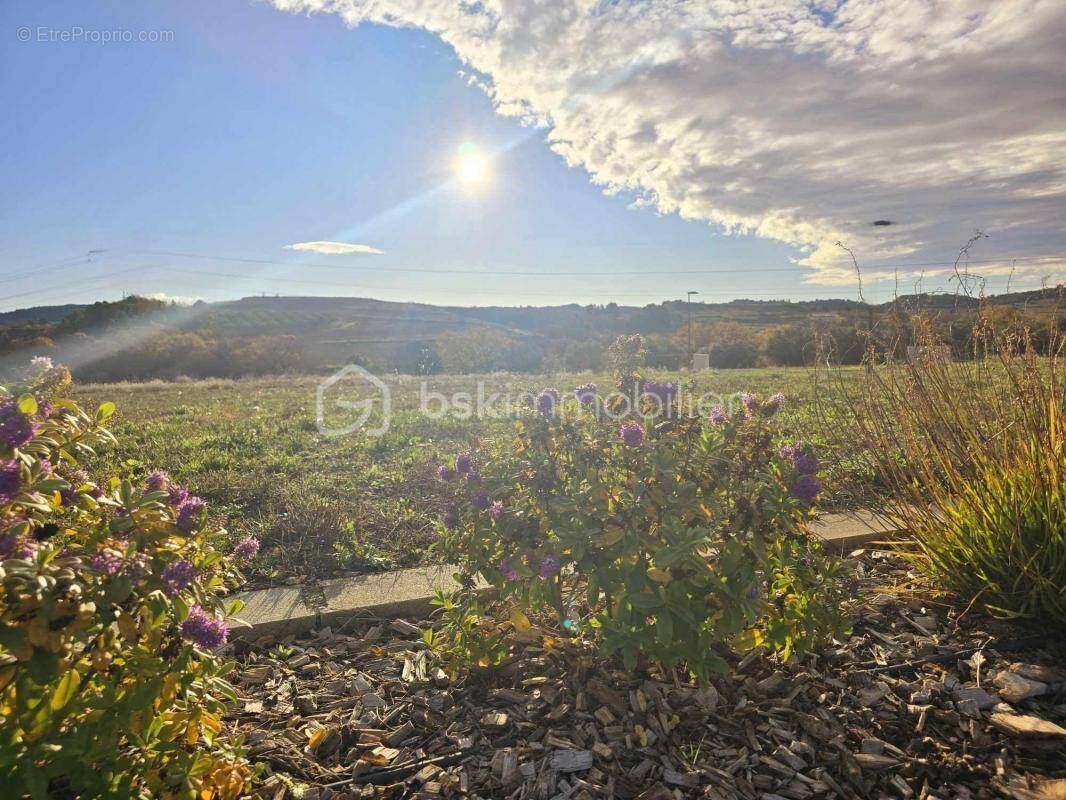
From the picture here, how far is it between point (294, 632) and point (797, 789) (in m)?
1.99

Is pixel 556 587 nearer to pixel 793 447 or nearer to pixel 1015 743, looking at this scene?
pixel 793 447

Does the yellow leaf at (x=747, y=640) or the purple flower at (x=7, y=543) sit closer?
the purple flower at (x=7, y=543)

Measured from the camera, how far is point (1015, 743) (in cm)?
177

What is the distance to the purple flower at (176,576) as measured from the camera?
1327mm

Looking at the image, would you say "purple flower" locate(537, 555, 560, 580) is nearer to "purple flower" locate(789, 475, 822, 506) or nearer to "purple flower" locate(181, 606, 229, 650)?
"purple flower" locate(789, 475, 822, 506)

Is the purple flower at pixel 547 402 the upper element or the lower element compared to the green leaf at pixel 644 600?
upper

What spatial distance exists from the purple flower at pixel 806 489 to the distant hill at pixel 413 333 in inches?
55.5

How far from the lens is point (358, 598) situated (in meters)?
2.80

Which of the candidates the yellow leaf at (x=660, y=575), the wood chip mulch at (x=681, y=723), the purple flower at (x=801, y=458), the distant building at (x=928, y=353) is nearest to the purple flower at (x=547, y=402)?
the yellow leaf at (x=660, y=575)

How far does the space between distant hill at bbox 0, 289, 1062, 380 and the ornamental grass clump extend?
382mm

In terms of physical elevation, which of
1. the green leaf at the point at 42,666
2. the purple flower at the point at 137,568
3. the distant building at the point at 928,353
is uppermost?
the distant building at the point at 928,353

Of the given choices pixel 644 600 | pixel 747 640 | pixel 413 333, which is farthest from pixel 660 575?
pixel 413 333

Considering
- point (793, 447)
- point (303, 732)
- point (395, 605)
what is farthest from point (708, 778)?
point (395, 605)

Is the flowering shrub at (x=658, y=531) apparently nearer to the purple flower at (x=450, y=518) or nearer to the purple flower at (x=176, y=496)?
the purple flower at (x=450, y=518)
